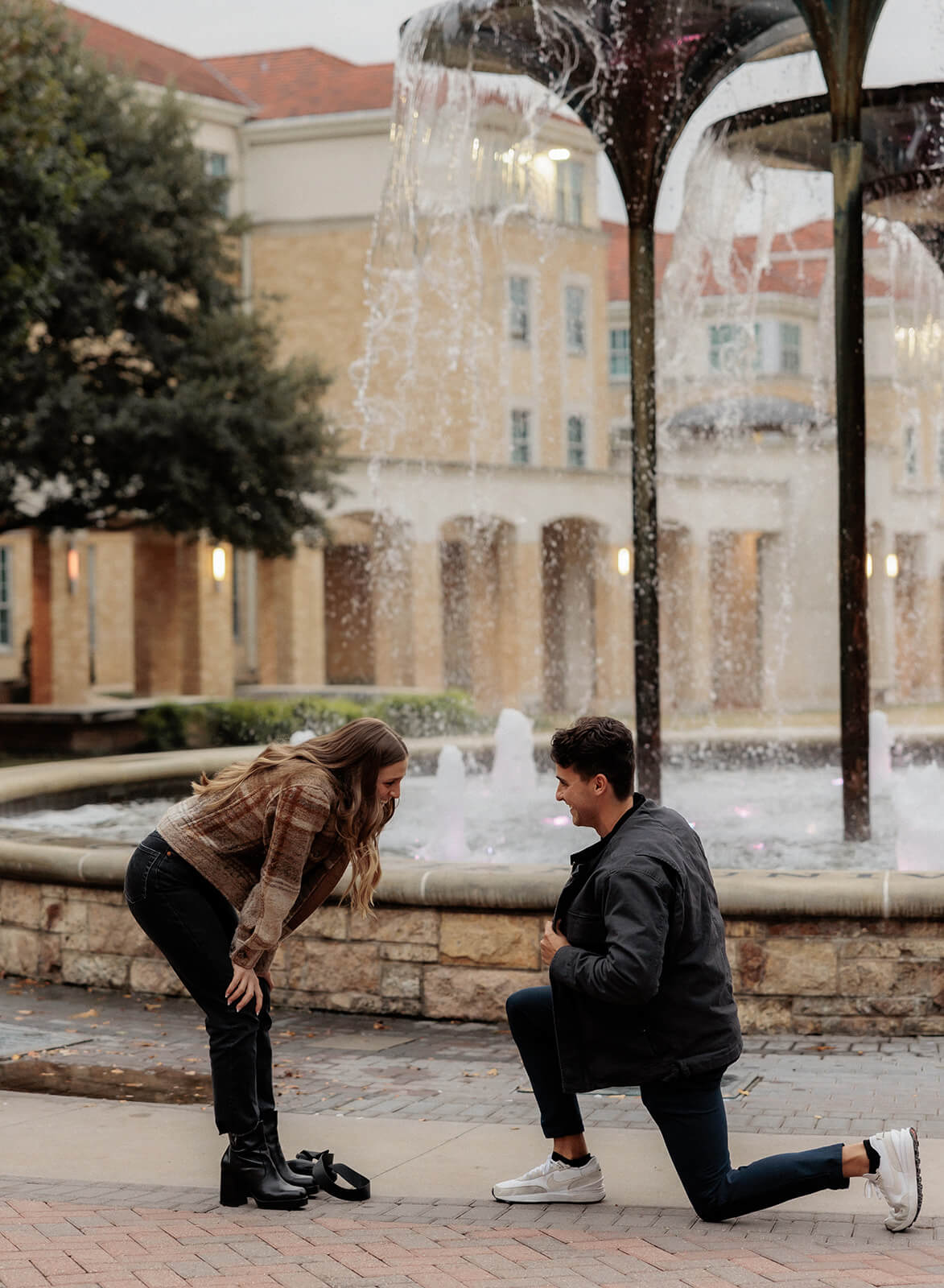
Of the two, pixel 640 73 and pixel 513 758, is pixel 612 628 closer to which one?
pixel 513 758

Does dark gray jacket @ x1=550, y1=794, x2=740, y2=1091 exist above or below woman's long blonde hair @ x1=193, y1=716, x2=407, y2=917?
below

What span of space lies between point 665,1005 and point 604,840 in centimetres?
46

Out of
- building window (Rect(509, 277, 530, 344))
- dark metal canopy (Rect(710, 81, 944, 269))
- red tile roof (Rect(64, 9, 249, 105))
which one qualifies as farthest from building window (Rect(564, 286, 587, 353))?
dark metal canopy (Rect(710, 81, 944, 269))

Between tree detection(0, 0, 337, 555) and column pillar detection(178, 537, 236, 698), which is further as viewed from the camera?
column pillar detection(178, 537, 236, 698)

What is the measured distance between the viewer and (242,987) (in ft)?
15.4

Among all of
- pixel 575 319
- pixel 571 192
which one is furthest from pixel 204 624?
pixel 571 192

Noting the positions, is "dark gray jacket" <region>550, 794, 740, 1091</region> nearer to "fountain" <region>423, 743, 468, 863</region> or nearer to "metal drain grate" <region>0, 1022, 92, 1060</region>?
"metal drain grate" <region>0, 1022, 92, 1060</region>

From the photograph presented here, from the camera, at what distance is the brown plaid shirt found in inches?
180

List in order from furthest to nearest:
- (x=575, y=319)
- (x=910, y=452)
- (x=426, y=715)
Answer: (x=910, y=452)
(x=575, y=319)
(x=426, y=715)

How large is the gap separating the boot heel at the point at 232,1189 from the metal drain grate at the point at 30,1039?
7.65 ft

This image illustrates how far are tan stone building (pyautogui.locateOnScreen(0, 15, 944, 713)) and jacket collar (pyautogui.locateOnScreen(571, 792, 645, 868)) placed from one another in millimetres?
26974

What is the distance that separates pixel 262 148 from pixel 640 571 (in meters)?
29.5

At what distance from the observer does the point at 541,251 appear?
38344 mm

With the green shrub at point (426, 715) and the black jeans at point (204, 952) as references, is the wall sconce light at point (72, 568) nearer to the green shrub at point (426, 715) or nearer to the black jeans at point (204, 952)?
the green shrub at point (426, 715)
